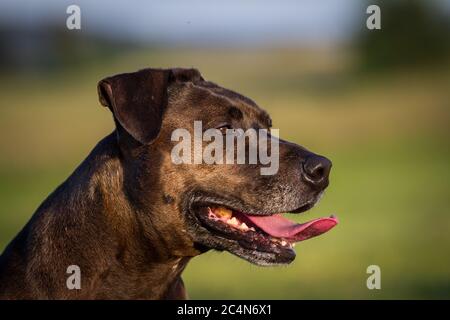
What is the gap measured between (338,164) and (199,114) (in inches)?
868

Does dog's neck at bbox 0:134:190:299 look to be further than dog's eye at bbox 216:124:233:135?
No

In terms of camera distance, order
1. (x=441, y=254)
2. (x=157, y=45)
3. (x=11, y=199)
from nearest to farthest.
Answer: (x=441, y=254)
(x=11, y=199)
(x=157, y=45)

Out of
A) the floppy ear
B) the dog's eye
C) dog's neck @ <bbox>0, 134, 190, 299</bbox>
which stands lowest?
dog's neck @ <bbox>0, 134, 190, 299</bbox>

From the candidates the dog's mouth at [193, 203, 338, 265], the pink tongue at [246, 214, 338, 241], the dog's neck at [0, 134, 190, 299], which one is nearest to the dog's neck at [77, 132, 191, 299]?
the dog's neck at [0, 134, 190, 299]

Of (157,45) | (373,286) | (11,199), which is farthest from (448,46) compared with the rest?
(373,286)

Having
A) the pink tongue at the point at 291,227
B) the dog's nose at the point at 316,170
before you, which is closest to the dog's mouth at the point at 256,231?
the pink tongue at the point at 291,227

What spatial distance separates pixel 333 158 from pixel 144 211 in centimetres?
2338

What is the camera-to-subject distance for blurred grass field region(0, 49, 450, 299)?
479 inches

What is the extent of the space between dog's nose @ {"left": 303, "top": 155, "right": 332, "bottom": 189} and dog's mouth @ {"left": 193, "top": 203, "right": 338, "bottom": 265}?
170 mm

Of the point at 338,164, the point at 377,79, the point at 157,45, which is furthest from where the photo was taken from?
the point at 157,45

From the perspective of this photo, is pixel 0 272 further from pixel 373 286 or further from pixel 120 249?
pixel 373 286

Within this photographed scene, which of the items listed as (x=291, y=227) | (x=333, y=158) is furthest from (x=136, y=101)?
(x=333, y=158)

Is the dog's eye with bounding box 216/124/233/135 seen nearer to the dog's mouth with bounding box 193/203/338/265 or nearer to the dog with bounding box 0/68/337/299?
the dog with bounding box 0/68/337/299

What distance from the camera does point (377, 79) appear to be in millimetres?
47531
